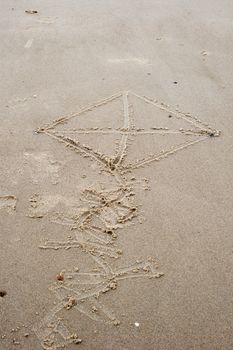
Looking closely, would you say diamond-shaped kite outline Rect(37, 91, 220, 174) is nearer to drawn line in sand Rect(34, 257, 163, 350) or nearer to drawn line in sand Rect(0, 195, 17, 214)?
drawn line in sand Rect(0, 195, 17, 214)

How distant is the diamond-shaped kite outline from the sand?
14 mm

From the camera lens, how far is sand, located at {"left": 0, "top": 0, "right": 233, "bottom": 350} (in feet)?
6.72

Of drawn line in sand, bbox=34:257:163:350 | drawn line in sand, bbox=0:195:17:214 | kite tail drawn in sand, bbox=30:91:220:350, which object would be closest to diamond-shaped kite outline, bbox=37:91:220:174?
kite tail drawn in sand, bbox=30:91:220:350

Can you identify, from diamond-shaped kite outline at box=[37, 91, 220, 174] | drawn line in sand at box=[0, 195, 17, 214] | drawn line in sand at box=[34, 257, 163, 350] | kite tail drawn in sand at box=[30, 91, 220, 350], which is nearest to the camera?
drawn line in sand at box=[34, 257, 163, 350]

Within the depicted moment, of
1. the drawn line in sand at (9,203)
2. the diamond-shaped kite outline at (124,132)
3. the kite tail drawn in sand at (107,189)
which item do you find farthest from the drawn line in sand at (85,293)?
the diamond-shaped kite outline at (124,132)

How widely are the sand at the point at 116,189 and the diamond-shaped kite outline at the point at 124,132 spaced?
0.5 inches

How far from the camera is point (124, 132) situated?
3352mm

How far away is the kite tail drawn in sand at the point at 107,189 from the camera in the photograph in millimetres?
2117

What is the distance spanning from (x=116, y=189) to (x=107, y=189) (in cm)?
6

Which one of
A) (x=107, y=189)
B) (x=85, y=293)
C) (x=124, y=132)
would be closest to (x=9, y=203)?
(x=107, y=189)

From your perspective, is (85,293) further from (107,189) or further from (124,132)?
(124,132)

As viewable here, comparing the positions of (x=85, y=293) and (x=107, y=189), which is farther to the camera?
(x=107, y=189)

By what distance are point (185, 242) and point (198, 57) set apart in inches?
107

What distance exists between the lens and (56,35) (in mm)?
4934
